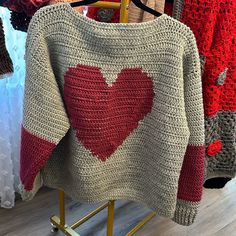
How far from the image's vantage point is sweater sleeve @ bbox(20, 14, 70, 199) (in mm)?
909

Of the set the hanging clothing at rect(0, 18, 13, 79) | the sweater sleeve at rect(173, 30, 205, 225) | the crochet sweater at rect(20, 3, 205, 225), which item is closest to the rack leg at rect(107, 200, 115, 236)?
the crochet sweater at rect(20, 3, 205, 225)

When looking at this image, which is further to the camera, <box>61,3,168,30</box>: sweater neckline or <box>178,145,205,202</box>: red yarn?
<box>178,145,205,202</box>: red yarn

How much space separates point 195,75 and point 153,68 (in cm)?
11

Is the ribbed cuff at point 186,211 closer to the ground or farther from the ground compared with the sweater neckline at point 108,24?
closer to the ground

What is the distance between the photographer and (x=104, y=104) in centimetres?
96

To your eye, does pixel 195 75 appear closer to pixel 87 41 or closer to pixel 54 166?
pixel 87 41

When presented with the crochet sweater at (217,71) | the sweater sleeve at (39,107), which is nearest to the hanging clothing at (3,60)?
the sweater sleeve at (39,107)

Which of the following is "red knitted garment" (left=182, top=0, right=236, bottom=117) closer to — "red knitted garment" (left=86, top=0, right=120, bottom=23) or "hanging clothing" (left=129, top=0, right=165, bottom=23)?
"hanging clothing" (left=129, top=0, right=165, bottom=23)

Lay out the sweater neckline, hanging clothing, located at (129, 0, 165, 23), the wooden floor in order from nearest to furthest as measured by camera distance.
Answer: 1. the sweater neckline
2. hanging clothing, located at (129, 0, 165, 23)
3. the wooden floor

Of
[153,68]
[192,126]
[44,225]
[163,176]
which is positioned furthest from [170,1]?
[44,225]

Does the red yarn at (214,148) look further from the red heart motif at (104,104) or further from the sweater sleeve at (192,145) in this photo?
the red heart motif at (104,104)

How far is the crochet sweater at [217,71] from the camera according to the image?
3.42 feet

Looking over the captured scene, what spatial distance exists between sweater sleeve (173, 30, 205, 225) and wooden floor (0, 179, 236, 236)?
23.3 inches

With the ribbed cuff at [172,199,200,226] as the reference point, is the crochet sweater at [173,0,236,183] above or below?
above
